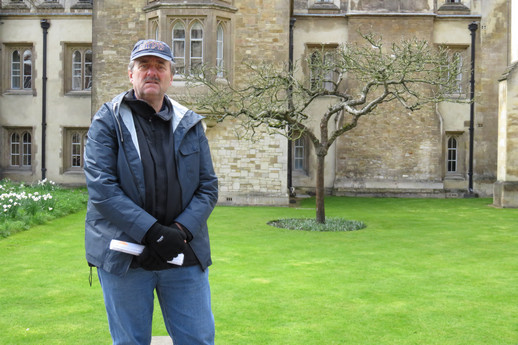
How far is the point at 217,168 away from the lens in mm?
17953

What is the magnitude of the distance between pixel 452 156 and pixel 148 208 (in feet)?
→ 71.9

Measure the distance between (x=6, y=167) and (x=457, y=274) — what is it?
68.5 feet

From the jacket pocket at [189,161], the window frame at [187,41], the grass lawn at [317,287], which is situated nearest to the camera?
the jacket pocket at [189,161]

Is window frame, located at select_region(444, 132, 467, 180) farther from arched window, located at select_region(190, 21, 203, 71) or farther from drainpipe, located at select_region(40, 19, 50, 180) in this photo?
drainpipe, located at select_region(40, 19, 50, 180)

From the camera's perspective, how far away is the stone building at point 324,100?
1788 centimetres

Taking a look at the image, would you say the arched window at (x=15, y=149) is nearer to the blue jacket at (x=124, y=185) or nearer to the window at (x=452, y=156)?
the window at (x=452, y=156)

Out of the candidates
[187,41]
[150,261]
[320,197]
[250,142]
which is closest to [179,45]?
[187,41]

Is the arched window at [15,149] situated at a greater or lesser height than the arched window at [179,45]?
lesser

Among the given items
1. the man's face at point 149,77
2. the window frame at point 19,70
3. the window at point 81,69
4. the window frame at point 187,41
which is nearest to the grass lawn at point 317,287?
the man's face at point 149,77

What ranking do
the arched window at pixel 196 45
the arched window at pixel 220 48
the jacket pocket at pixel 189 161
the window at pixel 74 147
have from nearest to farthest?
the jacket pocket at pixel 189 161 → the arched window at pixel 196 45 → the arched window at pixel 220 48 → the window at pixel 74 147

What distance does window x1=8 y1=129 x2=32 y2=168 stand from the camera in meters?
23.7

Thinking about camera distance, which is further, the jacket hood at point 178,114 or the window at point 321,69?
the window at point 321,69

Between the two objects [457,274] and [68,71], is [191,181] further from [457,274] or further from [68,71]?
[68,71]

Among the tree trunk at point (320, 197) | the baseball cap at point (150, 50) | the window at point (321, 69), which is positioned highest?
the window at point (321, 69)
